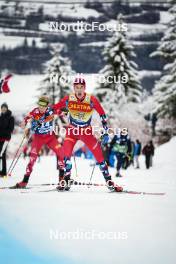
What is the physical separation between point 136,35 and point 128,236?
575 centimetres

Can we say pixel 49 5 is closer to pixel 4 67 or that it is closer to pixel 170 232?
pixel 4 67

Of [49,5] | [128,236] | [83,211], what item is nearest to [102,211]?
[83,211]

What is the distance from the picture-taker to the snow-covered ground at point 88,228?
14.4 ft

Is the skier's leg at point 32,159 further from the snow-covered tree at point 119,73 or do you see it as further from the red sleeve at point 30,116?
the snow-covered tree at point 119,73

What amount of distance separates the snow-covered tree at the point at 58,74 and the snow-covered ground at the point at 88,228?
6.91 ft

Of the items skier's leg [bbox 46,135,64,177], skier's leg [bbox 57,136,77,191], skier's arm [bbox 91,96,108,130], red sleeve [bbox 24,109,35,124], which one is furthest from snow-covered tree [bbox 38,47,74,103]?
skier's leg [bbox 57,136,77,191]

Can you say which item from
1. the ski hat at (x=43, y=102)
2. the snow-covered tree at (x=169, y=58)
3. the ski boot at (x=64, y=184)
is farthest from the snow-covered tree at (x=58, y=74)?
the snow-covered tree at (x=169, y=58)

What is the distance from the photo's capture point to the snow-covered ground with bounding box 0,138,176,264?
14.4ft

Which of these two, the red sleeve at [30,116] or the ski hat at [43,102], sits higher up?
the ski hat at [43,102]

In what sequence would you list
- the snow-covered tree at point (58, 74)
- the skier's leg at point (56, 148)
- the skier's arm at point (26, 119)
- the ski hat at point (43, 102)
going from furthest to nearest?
the snow-covered tree at point (58, 74), the skier's leg at point (56, 148), the ski hat at point (43, 102), the skier's arm at point (26, 119)

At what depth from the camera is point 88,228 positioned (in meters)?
4.81

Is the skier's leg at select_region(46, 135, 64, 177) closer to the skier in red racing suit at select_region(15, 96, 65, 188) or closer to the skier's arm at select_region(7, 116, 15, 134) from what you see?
the skier in red racing suit at select_region(15, 96, 65, 188)

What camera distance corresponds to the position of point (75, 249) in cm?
450

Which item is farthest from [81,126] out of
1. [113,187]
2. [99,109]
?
[113,187]
